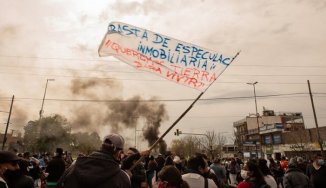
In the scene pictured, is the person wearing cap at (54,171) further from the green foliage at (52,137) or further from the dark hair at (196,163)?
the green foliage at (52,137)

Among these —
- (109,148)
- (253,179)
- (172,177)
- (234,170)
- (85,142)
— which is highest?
(85,142)

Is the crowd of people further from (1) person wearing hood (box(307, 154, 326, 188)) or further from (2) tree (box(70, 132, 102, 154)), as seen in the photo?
(2) tree (box(70, 132, 102, 154))

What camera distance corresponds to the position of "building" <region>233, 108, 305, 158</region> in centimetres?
6348

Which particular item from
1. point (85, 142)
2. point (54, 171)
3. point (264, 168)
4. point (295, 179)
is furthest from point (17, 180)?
point (85, 142)

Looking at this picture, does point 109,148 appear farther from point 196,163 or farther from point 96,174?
point 196,163

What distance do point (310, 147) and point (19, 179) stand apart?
5417 cm

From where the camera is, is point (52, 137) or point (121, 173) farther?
point (52, 137)

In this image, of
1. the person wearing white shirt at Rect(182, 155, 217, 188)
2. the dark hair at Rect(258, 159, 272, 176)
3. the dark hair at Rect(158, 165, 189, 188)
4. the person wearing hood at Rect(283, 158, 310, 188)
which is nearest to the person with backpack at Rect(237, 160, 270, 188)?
the person wearing white shirt at Rect(182, 155, 217, 188)

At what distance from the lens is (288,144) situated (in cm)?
5691

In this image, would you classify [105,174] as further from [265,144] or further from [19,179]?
[265,144]

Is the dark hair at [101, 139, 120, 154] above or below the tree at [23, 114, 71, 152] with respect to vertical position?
below

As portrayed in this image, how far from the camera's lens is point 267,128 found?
67.2m

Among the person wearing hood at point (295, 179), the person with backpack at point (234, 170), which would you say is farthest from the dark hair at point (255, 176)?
the person with backpack at point (234, 170)

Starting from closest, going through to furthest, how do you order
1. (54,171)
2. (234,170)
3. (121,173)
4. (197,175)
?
(121,173) < (197,175) < (54,171) < (234,170)
